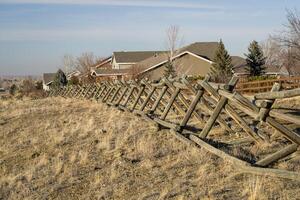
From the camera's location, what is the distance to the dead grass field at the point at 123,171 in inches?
266

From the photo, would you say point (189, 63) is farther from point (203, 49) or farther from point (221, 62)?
point (221, 62)

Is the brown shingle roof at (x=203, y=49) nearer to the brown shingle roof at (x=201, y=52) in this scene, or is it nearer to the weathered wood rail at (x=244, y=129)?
the brown shingle roof at (x=201, y=52)

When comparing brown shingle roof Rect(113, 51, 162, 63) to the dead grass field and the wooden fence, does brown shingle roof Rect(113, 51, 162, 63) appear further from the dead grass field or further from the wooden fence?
the dead grass field

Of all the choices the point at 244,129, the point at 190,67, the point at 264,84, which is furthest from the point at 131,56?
the point at 244,129

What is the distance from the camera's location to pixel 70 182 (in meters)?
7.87

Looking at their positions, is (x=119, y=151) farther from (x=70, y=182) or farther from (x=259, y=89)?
(x=259, y=89)

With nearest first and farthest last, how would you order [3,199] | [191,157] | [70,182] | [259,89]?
[3,199], [70,182], [191,157], [259,89]

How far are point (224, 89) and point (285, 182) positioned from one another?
2.00 meters

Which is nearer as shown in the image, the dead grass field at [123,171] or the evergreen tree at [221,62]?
the dead grass field at [123,171]

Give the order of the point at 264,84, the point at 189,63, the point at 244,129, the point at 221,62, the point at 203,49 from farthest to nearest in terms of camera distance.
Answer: the point at 203,49 < the point at 189,63 < the point at 221,62 < the point at 264,84 < the point at 244,129

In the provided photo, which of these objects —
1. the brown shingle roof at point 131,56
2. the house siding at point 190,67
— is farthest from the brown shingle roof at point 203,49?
the brown shingle roof at point 131,56

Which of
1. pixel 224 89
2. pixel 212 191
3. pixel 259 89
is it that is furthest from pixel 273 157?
pixel 259 89

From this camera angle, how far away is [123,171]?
822 cm

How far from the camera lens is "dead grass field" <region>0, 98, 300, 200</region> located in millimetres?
6750
